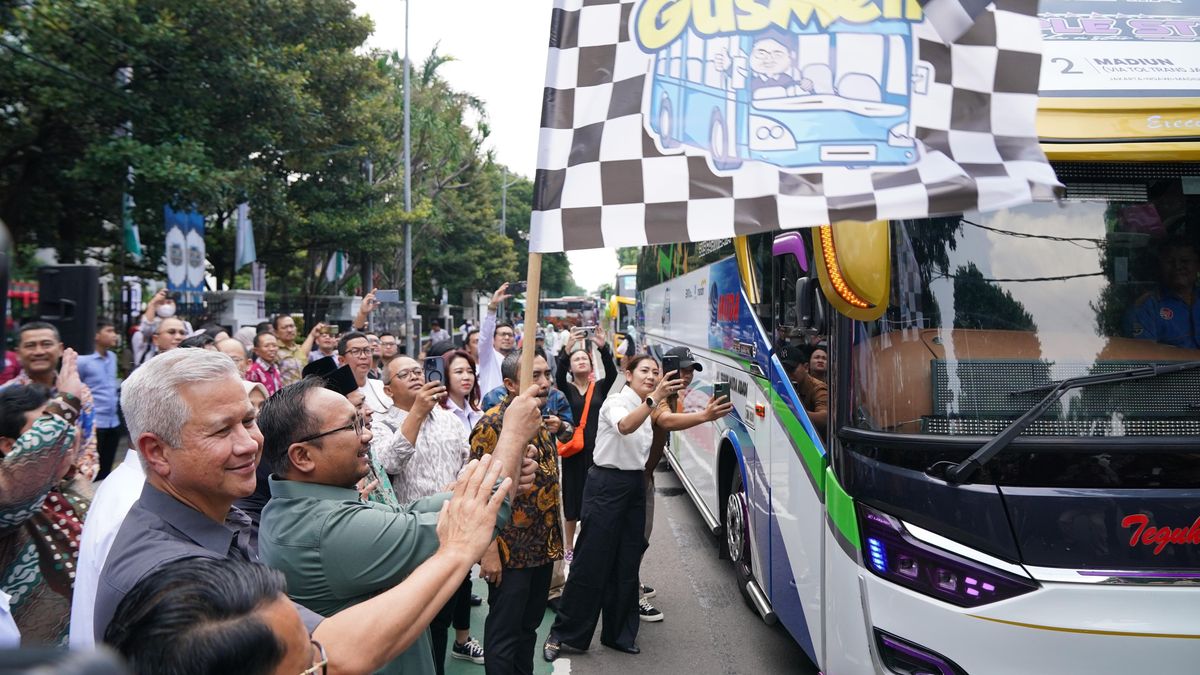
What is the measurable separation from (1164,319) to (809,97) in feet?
6.23

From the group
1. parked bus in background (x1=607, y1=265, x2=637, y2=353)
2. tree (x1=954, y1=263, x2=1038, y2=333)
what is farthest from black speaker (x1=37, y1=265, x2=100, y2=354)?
parked bus in background (x1=607, y1=265, x2=637, y2=353)

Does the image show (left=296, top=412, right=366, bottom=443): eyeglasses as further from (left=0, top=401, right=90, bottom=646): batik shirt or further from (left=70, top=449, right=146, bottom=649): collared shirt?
(left=0, top=401, right=90, bottom=646): batik shirt

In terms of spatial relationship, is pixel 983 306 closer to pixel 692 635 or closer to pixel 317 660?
pixel 317 660

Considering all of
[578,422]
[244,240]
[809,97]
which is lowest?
[578,422]

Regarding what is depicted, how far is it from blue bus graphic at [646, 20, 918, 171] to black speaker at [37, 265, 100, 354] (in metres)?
2.11

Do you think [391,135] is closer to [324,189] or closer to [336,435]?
[324,189]

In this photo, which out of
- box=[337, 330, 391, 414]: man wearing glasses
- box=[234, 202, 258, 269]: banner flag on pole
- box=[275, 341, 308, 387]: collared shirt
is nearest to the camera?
box=[337, 330, 391, 414]: man wearing glasses

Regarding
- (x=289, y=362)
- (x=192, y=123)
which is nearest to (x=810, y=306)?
(x=289, y=362)

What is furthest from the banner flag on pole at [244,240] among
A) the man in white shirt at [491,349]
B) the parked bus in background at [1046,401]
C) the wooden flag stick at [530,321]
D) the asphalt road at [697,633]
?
the wooden flag stick at [530,321]

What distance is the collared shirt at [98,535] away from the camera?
225 cm

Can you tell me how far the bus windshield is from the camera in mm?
3090

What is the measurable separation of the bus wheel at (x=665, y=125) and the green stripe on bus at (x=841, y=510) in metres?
1.80

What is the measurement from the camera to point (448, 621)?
4.56 m

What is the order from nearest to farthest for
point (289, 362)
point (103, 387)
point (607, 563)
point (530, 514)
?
point (530, 514) → point (607, 563) → point (289, 362) → point (103, 387)
